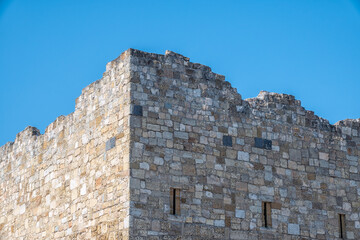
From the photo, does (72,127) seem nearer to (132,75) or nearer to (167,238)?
(132,75)

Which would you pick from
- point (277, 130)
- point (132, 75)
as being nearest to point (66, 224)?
point (132, 75)

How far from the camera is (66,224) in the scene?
61.8 feet

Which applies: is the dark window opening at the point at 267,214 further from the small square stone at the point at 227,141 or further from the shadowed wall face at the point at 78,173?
the shadowed wall face at the point at 78,173

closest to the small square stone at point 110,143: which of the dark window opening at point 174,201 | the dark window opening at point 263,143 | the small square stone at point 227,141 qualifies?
the dark window opening at point 174,201

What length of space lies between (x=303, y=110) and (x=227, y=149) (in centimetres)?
271

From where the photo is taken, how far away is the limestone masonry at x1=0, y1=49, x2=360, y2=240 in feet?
55.7

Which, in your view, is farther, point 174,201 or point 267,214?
point 267,214

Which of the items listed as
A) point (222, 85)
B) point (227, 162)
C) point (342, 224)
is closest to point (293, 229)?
point (342, 224)

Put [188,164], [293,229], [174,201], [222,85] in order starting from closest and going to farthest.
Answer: [174,201] < [188,164] < [293,229] < [222,85]

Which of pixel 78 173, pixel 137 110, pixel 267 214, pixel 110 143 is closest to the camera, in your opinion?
pixel 137 110

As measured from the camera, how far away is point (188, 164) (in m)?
17.4

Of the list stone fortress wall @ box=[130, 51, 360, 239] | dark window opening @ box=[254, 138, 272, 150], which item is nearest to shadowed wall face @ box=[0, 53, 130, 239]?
stone fortress wall @ box=[130, 51, 360, 239]

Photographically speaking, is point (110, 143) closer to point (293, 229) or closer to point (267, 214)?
point (267, 214)

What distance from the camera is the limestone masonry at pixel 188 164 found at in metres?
17.0
